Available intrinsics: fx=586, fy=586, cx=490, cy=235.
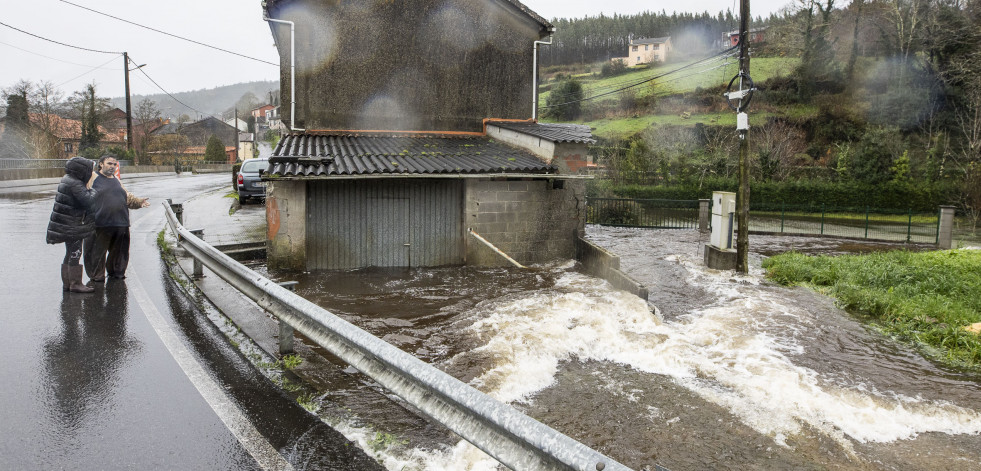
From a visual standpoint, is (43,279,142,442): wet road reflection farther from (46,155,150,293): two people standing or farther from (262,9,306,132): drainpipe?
(262,9,306,132): drainpipe

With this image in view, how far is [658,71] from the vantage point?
79.2m

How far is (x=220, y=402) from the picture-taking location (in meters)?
4.43

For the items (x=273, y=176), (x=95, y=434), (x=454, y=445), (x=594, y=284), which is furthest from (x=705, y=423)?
(x=273, y=176)

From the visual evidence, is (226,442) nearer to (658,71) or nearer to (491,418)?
(491,418)

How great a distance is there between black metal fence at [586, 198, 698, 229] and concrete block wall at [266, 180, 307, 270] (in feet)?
52.9

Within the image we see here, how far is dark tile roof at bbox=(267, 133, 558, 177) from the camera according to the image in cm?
1197

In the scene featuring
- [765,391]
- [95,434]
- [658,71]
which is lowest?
[765,391]

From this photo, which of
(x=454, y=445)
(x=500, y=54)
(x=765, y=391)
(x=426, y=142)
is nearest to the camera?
(x=454, y=445)

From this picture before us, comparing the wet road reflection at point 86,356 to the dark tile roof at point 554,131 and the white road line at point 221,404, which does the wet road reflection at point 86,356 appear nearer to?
the white road line at point 221,404

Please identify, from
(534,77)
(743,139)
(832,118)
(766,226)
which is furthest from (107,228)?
(832,118)

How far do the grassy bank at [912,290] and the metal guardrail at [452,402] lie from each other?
8.24 metres

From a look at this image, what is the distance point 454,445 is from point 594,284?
27.2 ft

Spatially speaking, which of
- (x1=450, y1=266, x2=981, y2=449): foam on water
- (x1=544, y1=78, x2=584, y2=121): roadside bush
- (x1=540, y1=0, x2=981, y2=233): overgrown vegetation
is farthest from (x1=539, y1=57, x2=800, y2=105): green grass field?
(x1=450, y1=266, x2=981, y2=449): foam on water

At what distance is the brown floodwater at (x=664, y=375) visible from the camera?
194 inches
